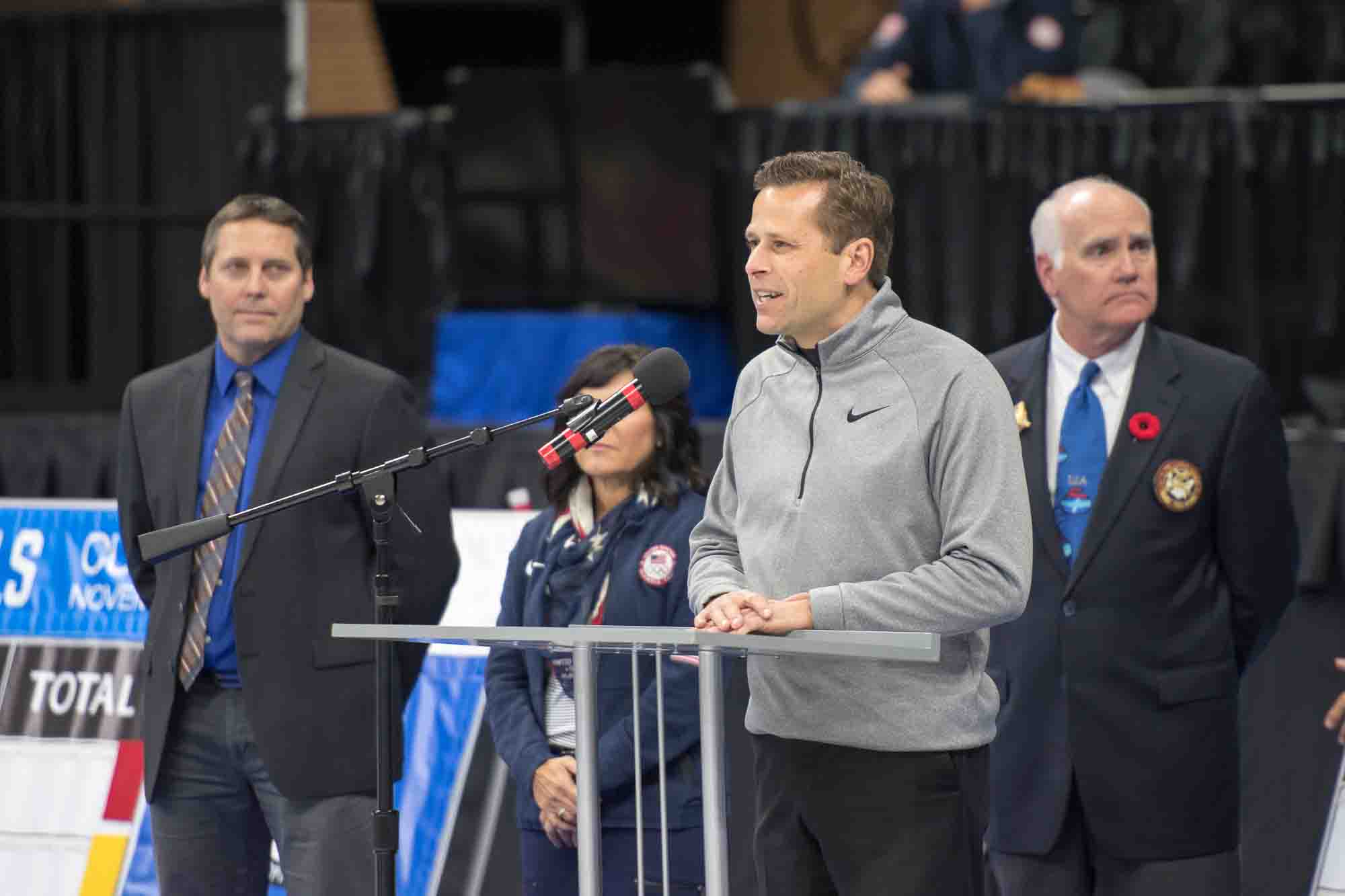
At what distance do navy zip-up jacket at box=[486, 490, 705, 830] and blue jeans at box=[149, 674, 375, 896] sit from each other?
325 mm

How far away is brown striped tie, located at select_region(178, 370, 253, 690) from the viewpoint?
3.29 metres

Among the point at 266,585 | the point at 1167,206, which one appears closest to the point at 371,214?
the point at 1167,206

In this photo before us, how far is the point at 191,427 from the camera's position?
3436 mm

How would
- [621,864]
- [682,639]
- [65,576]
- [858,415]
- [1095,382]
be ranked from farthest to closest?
[65,576]
[1095,382]
[621,864]
[858,415]
[682,639]

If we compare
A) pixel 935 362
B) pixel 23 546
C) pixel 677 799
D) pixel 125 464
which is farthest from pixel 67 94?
pixel 935 362

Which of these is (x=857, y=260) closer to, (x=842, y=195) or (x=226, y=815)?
(x=842, y=195)

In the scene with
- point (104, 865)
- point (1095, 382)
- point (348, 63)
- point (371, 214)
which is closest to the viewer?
point (1095, 382)

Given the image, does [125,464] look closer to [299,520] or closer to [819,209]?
[299,520]

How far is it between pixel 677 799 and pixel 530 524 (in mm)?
666

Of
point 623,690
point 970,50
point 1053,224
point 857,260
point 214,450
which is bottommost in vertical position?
point 623,690

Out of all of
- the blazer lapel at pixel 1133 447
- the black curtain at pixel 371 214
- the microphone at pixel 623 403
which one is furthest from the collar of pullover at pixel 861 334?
the black curtain at pixel 371 214

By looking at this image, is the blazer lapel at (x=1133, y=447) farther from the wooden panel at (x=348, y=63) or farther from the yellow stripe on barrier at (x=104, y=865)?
the wooden panel at (x=348, y=63)

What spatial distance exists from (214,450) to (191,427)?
0.07m

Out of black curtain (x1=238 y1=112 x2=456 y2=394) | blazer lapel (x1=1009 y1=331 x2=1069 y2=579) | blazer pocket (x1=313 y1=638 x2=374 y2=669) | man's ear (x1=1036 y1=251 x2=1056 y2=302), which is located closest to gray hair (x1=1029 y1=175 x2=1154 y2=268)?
man's ear (x1=1036 y1=251 x2=1056 y2=302)
